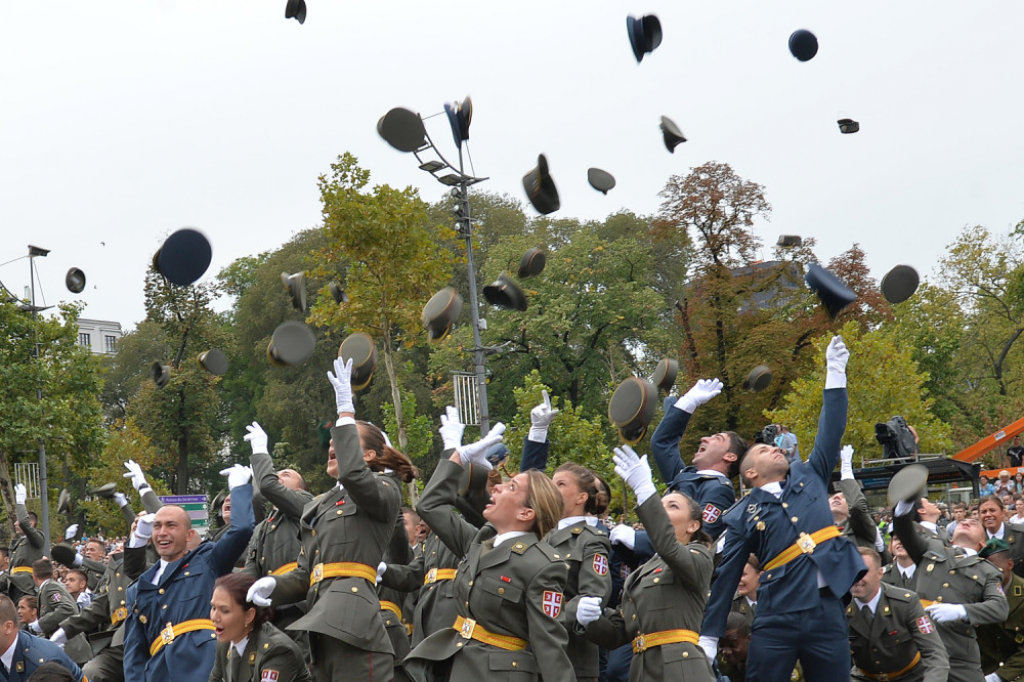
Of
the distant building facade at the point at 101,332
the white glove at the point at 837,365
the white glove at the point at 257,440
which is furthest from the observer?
the distant building facade at the point at 101,332

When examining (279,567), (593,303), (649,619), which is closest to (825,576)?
(649,619)

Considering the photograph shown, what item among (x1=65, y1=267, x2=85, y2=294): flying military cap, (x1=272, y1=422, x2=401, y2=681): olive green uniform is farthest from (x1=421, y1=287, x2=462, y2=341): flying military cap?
(x1=65, y1=267, x2=85, y2=294): flying military cap

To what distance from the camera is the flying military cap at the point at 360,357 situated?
8875mm

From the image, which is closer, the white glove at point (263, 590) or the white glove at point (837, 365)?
the white glove at point (263, 590)

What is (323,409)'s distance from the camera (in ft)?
161

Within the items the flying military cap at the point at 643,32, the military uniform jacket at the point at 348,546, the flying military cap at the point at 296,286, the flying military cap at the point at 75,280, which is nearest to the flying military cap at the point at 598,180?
the flying military cap at the point at 643,32

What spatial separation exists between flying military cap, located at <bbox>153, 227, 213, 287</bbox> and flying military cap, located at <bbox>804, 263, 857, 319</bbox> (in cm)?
486

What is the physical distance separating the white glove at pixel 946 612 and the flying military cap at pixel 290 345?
5358mm

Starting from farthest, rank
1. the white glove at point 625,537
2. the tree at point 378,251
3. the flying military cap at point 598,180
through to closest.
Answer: the tree at point 378,251
the flying military cap at point 598,180
the white glove at point 625,537

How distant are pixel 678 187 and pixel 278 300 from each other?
20.4 meters

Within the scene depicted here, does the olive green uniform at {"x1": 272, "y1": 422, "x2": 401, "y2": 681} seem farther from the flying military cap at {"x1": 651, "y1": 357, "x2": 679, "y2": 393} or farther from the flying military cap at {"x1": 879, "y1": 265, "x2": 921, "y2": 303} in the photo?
the flying military cap at {"x1": 879, "y1": 265, "x2": 921, "y2": 303}

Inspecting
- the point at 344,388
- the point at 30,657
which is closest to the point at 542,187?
the point at 344,388

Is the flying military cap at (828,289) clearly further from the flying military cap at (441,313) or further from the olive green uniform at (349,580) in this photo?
the flying military cap at (441,313)

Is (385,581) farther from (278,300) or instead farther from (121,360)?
(121,360)
